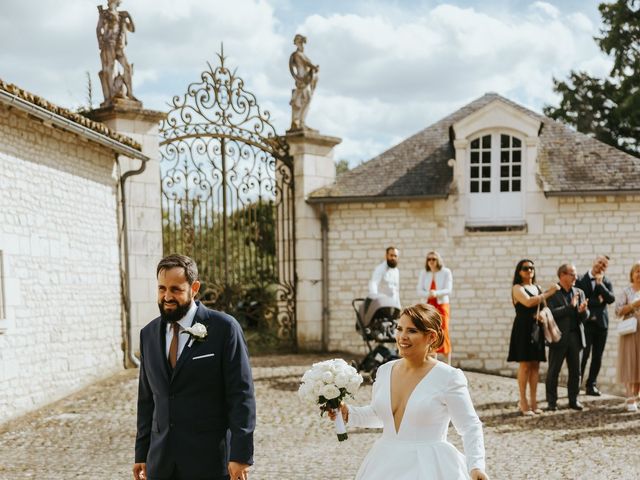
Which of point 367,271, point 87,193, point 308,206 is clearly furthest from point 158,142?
point 367,271

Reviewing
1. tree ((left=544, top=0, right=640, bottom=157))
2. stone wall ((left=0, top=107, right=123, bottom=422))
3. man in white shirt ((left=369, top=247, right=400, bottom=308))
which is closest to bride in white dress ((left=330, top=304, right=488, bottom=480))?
stone wall ((left=0, top=107, right=123, bottom=422))

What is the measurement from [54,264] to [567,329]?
21.9 ft

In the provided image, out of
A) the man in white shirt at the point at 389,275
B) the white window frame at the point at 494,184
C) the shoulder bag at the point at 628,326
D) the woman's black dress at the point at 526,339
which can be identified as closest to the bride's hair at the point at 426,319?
the woman's black dress at the point at 526,339

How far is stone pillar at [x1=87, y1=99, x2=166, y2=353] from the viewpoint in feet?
40.4

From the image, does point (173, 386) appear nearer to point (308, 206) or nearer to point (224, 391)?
point (224, 391)

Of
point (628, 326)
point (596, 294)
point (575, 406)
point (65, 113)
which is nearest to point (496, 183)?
point (596, 294)

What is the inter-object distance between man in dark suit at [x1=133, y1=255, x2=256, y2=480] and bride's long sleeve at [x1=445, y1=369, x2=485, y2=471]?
928mm

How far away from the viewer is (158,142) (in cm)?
1284

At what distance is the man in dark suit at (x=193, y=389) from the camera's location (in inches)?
132

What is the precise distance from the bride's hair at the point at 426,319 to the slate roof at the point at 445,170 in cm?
1061

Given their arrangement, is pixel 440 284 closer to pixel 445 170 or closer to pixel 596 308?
pixel 596 308

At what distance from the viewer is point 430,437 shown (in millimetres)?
3328

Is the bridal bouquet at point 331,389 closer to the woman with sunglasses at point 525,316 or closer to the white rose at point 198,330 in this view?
the white rose at point 198,330

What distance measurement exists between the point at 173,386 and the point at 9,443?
5078 mm
